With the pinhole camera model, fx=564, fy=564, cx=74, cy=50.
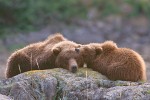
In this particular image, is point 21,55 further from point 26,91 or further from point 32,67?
point 26,91

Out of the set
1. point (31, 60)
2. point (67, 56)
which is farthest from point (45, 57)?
point (67, 56)

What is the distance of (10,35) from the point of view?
734 inches

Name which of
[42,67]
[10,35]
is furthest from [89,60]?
[10,35]

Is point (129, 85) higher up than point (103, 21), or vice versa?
point (103, 21)

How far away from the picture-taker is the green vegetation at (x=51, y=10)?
1880cm

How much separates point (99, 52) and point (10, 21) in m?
11.5

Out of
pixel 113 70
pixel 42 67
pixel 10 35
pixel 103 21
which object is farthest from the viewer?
pixel 103 21

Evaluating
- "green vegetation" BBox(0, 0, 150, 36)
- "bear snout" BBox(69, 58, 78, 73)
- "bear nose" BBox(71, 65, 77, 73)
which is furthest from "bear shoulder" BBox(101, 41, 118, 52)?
"green vegetation" BBox(0, 0, 150, 36)

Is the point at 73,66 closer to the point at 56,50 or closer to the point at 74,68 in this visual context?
the point at 74,68

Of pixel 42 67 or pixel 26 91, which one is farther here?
pixel 42 67

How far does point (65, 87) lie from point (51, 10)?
13.4 meters

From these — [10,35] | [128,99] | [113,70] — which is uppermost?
[10,35]

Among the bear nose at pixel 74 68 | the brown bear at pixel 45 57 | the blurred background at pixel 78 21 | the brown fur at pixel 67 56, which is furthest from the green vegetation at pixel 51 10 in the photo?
the bear nose at pixel 74 68

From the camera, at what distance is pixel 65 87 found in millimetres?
7105
